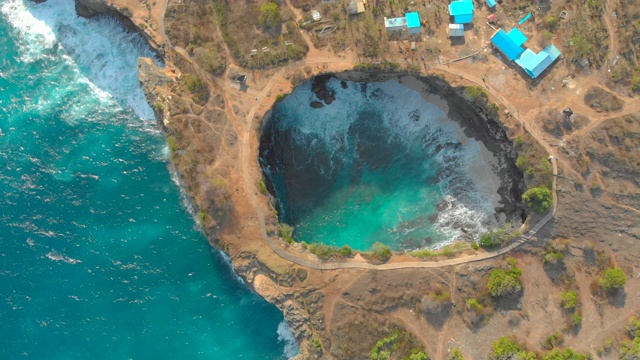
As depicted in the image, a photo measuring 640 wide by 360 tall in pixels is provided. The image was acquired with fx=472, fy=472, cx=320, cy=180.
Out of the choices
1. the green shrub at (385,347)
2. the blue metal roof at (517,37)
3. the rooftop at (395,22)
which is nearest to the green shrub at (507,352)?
the green shrub at (385,347)

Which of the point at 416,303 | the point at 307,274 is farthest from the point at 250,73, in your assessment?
the point at 416,303

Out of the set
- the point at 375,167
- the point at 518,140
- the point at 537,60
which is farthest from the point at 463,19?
the point at 375,167

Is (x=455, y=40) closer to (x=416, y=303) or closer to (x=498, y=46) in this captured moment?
(x=498, y=46)

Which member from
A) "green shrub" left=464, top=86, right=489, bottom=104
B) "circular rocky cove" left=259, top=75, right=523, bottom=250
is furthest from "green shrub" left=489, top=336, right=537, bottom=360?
"green shrub" left=464, top=86, right=489, bottom=104

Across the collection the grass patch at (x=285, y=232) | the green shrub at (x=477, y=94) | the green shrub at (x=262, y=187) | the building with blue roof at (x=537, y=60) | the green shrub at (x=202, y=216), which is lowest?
the grass patch at (x=285, y=232)

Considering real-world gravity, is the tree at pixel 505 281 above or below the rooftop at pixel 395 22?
below

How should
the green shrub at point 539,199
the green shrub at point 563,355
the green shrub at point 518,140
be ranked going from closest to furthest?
the green shrub at point 563,355, the green shrub at point 539,199, the green shrub at point 518,140

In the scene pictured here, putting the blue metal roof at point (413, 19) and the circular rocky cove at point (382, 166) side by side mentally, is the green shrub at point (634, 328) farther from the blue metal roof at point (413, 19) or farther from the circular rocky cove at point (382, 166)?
the blue metal roof at point (413, 19)

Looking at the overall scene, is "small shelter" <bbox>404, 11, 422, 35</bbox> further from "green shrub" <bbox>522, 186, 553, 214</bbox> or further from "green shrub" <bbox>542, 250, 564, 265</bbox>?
"green shrub" <bbox>542, 250, 564, 265</bbox>
